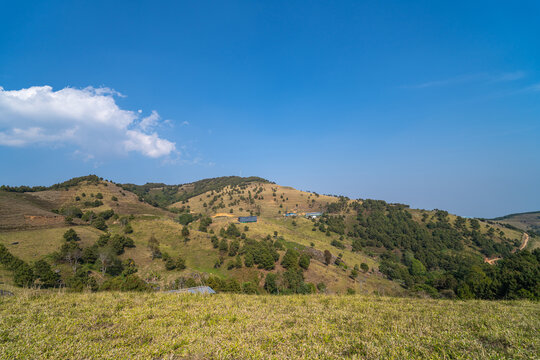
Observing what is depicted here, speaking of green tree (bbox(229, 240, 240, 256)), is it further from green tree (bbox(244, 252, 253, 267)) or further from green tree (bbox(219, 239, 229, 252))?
green tree (bbox(244, 252, 253, 267))

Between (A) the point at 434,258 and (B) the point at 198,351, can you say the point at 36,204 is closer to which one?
(B) the point at 198,351

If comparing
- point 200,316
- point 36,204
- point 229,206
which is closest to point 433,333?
point 200,316

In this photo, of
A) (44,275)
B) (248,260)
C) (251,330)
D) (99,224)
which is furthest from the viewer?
(99,224)

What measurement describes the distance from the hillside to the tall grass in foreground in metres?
12.1

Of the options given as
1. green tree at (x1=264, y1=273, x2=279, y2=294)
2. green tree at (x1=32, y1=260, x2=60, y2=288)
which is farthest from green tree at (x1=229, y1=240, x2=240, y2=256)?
green tree at (x1=32, y1=260, x2=60, y2=288)

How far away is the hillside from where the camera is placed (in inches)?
1971

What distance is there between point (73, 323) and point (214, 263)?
72309 millimetres

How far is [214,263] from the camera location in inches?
2874

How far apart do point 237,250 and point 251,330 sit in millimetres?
79713

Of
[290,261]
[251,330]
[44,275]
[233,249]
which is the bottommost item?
[290,261]

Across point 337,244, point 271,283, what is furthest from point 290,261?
point 337,244

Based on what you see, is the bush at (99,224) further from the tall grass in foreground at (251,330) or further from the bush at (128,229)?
the tall grass in foreground at (251,330)

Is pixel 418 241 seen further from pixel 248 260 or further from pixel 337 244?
pixel 248 260

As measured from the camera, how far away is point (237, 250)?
81.9 metres
